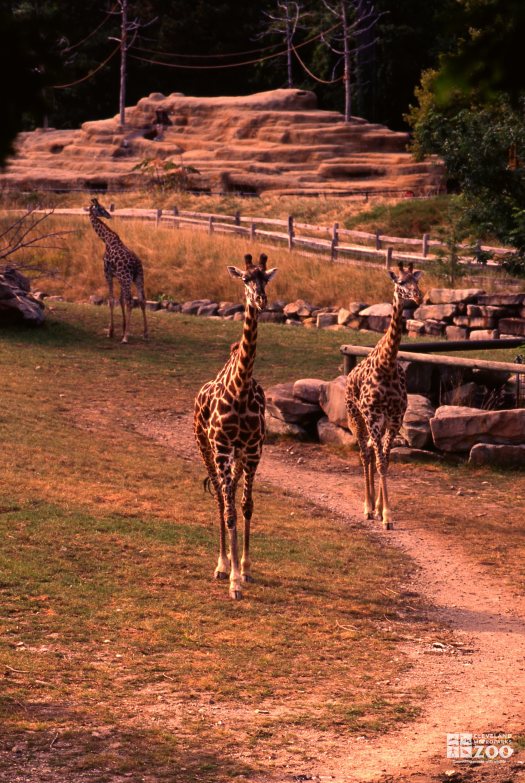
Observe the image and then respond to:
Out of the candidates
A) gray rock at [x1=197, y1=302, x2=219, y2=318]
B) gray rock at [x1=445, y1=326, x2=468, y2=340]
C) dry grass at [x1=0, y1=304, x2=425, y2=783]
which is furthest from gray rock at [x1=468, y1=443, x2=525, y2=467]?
gray rock at [x1=197, y1=302, x2=219, y2=318]

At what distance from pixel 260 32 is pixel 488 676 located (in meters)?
67.7

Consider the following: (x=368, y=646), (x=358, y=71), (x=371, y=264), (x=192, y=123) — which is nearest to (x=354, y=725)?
(x=368, y=646)

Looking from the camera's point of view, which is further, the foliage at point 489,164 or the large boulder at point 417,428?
the foliage at point 489,164

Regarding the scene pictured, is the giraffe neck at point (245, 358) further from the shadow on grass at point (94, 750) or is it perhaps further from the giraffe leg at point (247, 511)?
the shadow on grass at point (94, 750)

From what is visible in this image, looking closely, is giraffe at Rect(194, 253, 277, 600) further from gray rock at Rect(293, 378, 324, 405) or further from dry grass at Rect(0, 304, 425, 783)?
gray rock at Rect(293, 378, 324, 405)

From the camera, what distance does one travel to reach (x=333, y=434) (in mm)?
19484

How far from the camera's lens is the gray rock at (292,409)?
19859mm

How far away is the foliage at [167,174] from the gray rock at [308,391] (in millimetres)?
35874

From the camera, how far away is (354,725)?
8.68 metres

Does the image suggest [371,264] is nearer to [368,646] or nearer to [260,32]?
[368,646]

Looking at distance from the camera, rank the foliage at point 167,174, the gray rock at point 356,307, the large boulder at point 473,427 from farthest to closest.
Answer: the foliage at point 167,174
the gray rock at point 356,307
the large boulder at point 473,427

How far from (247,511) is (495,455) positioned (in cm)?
722

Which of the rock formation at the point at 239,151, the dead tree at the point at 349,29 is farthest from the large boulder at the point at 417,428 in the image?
the dead tree at the point at 349,29

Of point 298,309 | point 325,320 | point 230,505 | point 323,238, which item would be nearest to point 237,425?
point 230,505
